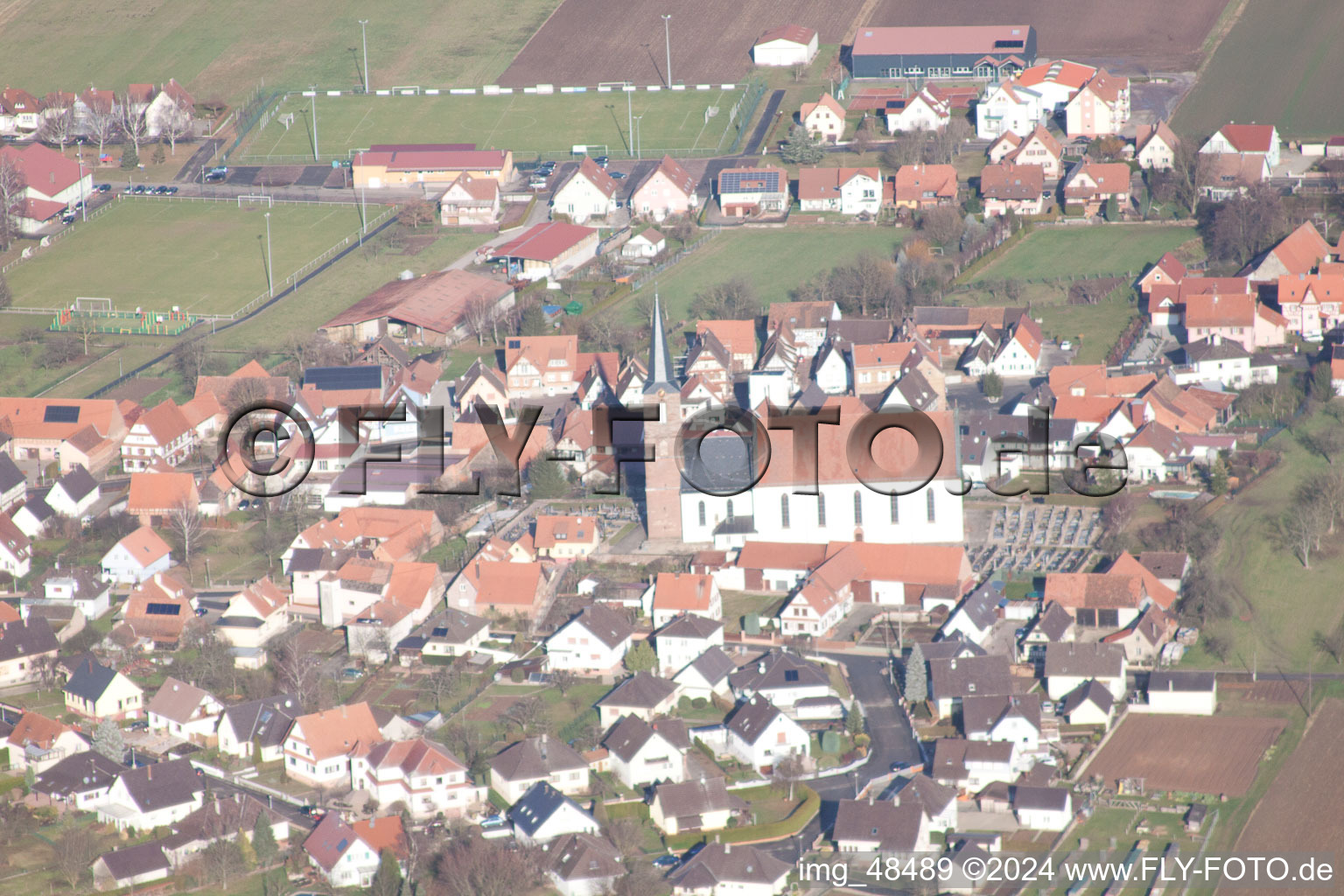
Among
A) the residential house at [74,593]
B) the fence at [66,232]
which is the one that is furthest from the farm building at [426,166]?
the residential house at [74,593]

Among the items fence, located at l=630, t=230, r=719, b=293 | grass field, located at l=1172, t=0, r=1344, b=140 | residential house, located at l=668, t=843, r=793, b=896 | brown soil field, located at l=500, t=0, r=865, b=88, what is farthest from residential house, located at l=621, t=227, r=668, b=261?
residential house, located at l=668, t=843, r=793, b=896

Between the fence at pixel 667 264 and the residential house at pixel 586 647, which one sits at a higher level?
the fence at pixel 667 264

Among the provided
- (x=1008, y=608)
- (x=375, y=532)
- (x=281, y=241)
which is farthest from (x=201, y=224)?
(x=1008, y=608)

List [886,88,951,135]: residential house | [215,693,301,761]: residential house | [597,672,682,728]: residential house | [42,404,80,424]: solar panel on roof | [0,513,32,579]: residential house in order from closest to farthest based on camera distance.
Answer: [215,693,301,761]: residential house → [597,672,682,728]: residential house → [0,513,32,579]: residential house → [42,404,80,424]: solar panel on roof → [886,88,951,135]: residential house

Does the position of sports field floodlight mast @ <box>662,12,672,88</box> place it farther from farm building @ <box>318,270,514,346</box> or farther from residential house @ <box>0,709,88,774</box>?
Result: residential house @ <box>0,709,88,774</box>

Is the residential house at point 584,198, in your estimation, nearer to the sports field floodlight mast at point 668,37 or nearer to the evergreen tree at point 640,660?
the sports field floodlight mast at point 668,37
